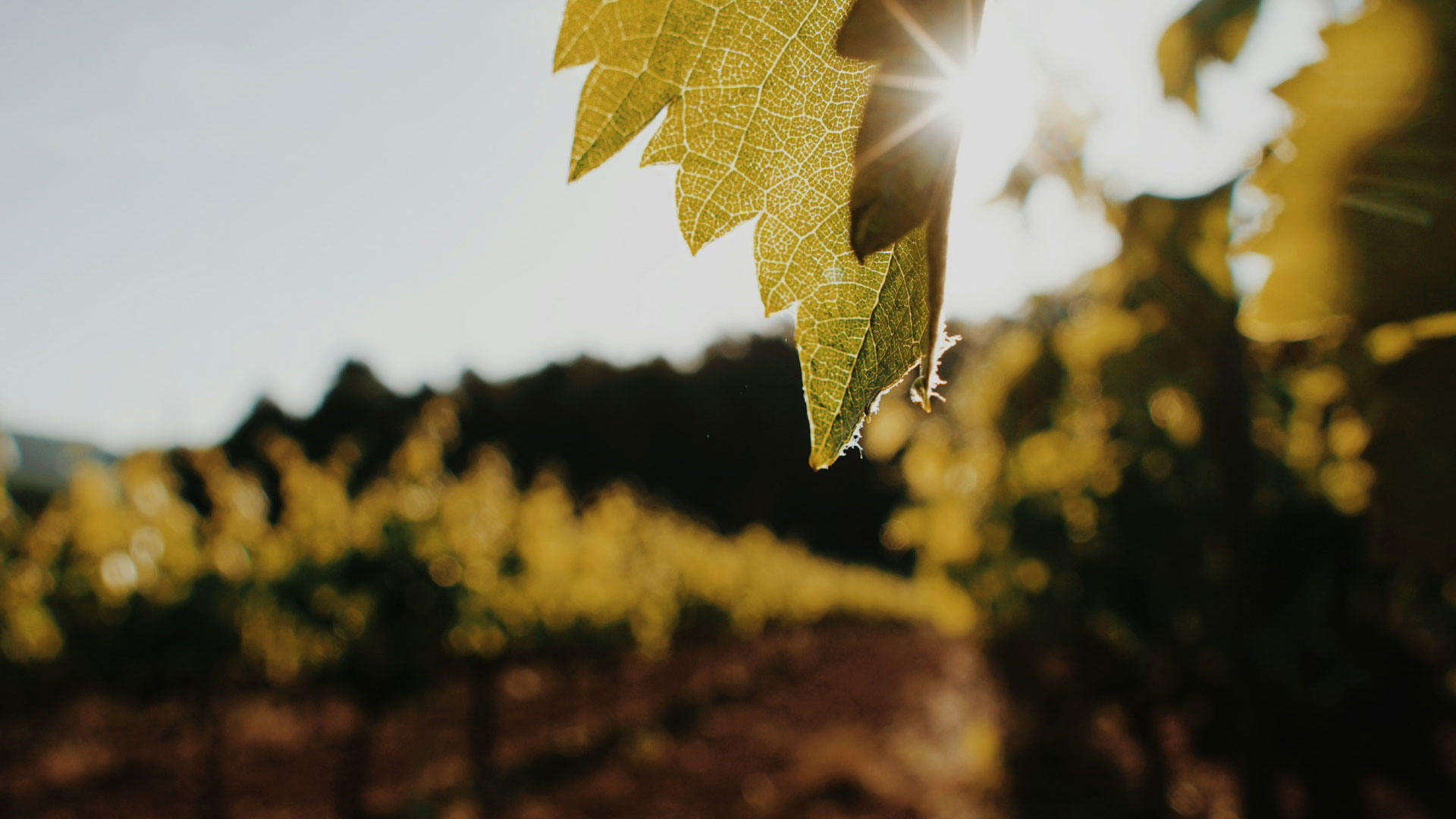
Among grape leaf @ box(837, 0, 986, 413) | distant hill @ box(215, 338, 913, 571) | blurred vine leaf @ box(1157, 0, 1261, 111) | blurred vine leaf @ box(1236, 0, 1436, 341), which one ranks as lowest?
grape leaf @ box(837, 0, 986, 413)

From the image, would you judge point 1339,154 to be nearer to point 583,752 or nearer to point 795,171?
point 795,171

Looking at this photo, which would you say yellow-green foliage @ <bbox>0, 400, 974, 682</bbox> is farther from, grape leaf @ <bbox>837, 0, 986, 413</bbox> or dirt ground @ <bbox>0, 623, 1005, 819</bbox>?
grape leaf @ <bbox>837, 0, 986, 413</bbox>

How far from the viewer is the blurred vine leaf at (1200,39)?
3.27 ft

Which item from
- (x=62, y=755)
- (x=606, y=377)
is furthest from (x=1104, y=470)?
(x=606, y=377)

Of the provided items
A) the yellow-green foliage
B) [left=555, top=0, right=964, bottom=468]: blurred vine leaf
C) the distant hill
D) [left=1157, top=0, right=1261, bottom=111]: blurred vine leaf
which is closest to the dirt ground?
the yellow-green foliage

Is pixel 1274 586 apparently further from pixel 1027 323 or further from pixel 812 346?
pixel 812 346

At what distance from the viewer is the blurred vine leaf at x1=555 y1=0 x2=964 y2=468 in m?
0.42

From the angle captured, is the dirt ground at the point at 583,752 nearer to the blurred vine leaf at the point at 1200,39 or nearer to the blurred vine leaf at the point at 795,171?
the blurred vine leaf at the point at 1200,39

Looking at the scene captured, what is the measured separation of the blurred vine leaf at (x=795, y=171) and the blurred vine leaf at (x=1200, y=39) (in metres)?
0.82

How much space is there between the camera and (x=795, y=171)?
0.43 meters

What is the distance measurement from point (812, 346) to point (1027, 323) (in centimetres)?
298

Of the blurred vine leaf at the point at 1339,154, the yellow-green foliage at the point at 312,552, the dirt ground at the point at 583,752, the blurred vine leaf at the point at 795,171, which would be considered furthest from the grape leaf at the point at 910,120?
the dirt ground at the point at 583,752

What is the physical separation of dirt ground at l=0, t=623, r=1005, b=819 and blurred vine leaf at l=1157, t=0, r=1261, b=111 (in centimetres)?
740

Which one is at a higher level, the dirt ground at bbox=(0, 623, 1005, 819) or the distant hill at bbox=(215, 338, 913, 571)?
the distant hill at bbox=(215, 338, 913, 571)
